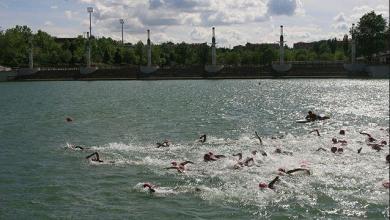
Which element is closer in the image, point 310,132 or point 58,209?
point 58,209

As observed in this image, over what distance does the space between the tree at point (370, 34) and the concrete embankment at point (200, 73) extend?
19032 mm

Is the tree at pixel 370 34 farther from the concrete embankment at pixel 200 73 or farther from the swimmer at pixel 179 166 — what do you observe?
the swimmer at pixel 179 166

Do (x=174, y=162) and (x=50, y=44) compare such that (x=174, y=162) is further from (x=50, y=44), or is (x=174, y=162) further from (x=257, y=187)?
(x=50, y=44)

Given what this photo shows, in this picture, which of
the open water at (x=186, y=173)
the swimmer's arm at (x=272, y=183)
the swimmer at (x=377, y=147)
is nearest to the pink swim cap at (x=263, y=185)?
the swimmer's arm at (x=272, y=183)

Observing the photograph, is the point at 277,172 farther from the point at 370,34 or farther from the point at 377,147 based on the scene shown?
the point at 370,34

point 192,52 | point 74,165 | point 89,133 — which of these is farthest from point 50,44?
point 74,165

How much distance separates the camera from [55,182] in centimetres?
2311

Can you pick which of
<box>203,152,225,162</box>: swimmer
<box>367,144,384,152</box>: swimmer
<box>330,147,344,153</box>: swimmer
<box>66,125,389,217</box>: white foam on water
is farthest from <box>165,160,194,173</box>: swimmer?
<box>367,144,384,152</box>: swimmer

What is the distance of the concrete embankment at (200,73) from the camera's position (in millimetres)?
135000

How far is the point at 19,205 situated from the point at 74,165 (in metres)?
6.90

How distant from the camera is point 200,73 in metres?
149

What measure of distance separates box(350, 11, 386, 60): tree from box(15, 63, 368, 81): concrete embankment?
19.0 m

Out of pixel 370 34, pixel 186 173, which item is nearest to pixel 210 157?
pixel 186 173

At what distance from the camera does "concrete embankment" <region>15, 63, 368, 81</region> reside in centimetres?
13500
